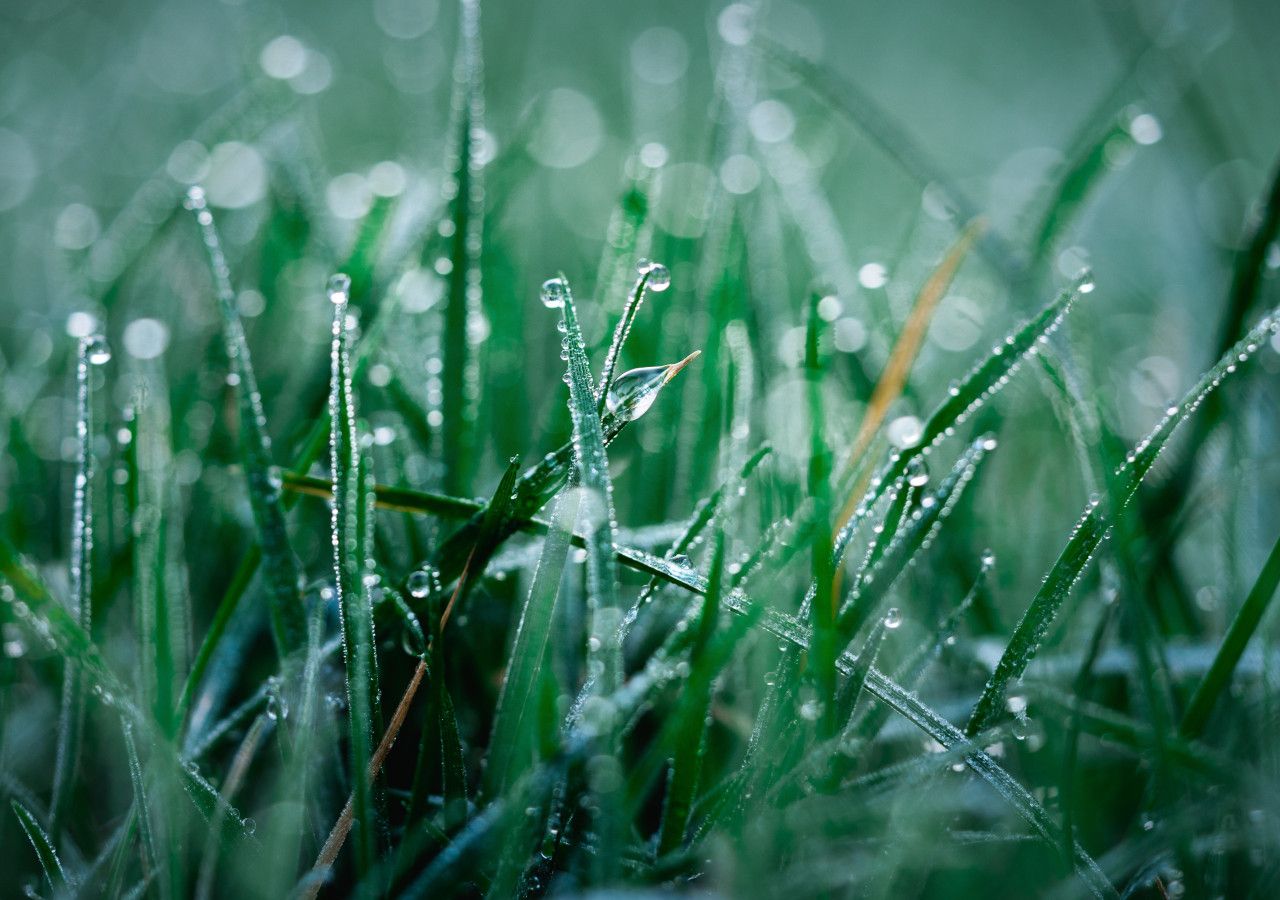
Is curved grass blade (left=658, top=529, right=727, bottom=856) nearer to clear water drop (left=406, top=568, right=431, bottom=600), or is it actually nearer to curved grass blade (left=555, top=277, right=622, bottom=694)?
curved grass blade (left=555, top=277, right=622, bottom=694)

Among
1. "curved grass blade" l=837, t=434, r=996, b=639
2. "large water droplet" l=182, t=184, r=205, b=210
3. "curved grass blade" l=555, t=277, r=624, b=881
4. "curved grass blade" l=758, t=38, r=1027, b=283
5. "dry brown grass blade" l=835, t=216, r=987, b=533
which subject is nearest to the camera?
"curved grass blade" l=555, t=277, r=624, b=881

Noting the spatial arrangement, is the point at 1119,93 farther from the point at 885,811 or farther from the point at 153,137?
the point at 153,137

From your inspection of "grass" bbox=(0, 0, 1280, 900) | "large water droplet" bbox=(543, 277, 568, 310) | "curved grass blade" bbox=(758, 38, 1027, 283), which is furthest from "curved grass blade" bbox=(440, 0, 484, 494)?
"curved grass blade" bbox=(758, 38, 1027, 283)

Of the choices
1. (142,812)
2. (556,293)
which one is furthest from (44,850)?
(556,293)

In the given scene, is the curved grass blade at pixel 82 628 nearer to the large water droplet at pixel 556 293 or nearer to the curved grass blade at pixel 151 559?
the curved grass blade at pixel 151 559

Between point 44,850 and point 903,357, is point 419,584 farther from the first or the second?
point 903,357

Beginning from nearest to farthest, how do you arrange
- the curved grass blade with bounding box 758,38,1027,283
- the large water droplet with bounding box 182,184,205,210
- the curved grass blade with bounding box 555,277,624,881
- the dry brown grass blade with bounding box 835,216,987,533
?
1. the curved grass blade with bounding box 555,277,624,881
2. the dry brown grass blade with bounding box 835,216,987,533
3. the large water droplet with bounding box 182,184,205,210
4. the curved grass blade with bounding box 758,38,1027,283
